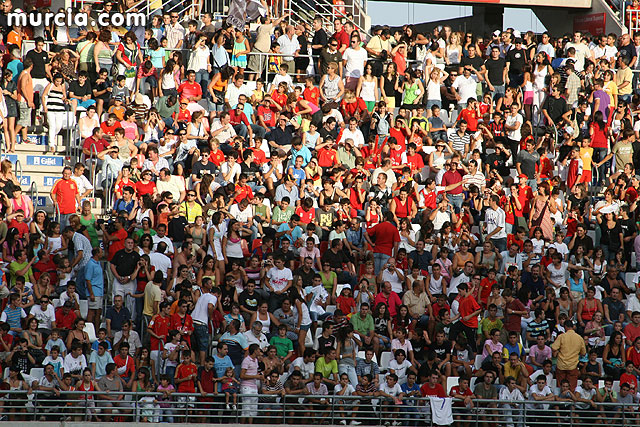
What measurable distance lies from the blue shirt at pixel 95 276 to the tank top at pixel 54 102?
3.98m

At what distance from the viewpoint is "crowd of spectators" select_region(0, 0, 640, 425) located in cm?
1664

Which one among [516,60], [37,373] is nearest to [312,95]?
[516,60]

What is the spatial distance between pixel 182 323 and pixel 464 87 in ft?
27.8

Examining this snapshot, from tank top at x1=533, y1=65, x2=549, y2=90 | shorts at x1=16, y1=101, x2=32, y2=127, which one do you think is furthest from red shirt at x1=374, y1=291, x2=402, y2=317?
tank top at x1=533, y1=65, x2=549, y2=90

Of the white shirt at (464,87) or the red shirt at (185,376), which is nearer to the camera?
the red shirt at (185,376)

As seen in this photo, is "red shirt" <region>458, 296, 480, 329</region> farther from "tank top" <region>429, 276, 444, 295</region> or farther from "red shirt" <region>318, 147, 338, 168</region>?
"red shirt" <region>318, 147, 338, 168</region>

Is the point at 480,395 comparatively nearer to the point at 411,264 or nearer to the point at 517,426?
the point at 517,426

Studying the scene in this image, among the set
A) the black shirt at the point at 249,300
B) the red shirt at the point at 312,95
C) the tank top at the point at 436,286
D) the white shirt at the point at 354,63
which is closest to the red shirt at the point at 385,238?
the tank top at the point at 436,286

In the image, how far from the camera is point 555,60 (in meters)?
24.1

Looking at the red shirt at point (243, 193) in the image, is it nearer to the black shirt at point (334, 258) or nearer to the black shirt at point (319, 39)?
the black shirt at point (334, 258)

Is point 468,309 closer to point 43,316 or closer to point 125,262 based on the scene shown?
point 125,262

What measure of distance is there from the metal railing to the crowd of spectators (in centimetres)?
6

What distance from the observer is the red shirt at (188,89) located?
21.4 meters

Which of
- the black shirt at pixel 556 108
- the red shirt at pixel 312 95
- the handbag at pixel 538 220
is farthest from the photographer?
the black shirt at pixel 556 108
